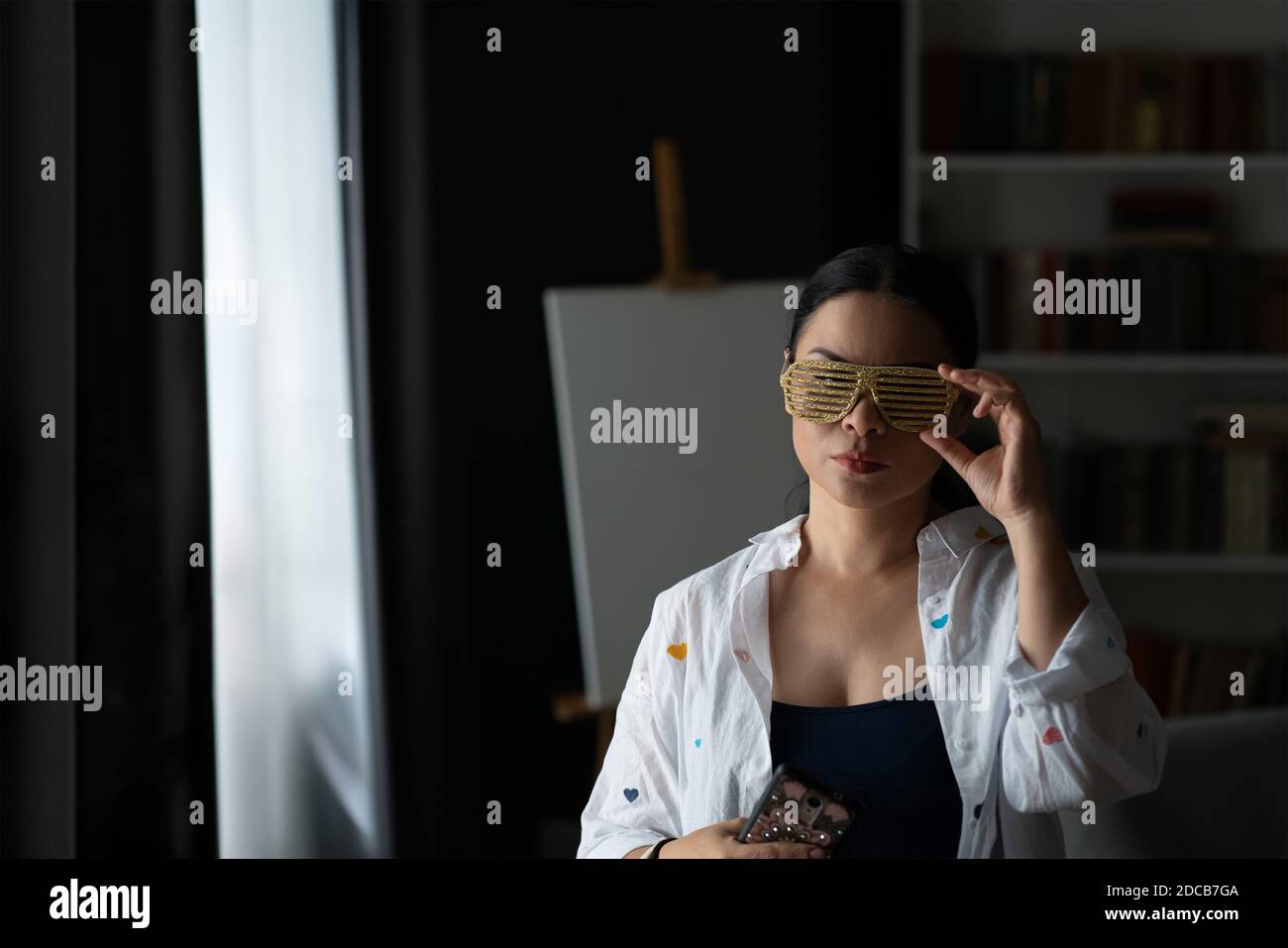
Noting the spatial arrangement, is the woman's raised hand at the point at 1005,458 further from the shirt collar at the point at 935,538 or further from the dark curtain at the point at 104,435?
the dark curtain at the point at 104,435

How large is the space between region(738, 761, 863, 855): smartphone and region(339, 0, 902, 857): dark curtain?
140 centimetres

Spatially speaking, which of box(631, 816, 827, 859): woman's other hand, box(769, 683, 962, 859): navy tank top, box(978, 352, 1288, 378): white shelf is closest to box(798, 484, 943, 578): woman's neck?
box(769, 683, 962, 859): navy tank top

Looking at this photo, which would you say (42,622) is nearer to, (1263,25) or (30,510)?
(30,510)

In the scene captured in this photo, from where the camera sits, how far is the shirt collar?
96 centimetres

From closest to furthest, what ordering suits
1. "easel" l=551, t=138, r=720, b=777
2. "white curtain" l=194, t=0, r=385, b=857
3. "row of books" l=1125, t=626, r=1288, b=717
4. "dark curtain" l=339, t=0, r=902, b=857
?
"white curtain" l=194, t=0, r=385, b=857 → "easel" l=551, t=138, r=720, b=777 → "dark curtain" l=339, t=0, r=902, b=857 → "row of books" l=1125, t=626, r=1288, b=717

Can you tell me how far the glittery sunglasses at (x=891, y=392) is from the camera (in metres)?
0.89

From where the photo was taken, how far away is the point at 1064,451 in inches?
93.0

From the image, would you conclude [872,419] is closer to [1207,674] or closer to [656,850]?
[656,850]

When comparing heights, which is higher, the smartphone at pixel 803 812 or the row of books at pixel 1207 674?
the smartphone at pixel 803 812

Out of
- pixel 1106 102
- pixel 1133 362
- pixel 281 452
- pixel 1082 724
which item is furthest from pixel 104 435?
pixel 1106 102

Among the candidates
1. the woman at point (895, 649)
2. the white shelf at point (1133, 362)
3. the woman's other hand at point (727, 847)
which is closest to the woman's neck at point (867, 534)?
the woman at point (895, 649)

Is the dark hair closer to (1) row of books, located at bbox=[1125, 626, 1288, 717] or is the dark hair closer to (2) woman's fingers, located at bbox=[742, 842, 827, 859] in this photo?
Result: (2) woman's fingers, located at bbox=[742, 842, 827, 859]

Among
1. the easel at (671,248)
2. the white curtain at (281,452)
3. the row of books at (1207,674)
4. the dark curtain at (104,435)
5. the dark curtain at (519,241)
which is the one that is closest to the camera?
the dark curtain at (104,435)
